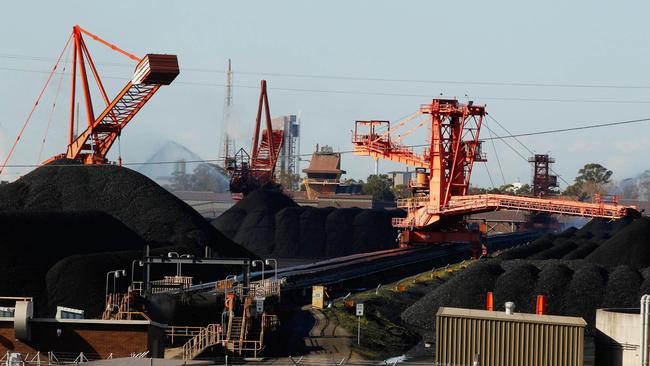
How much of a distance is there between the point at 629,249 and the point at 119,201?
42.9 metres

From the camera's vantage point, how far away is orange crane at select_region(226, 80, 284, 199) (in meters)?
169

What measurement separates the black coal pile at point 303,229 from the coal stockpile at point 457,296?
179ft

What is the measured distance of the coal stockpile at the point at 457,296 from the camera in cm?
6925

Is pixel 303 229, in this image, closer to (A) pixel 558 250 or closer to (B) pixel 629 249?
(A) pixel 558 250

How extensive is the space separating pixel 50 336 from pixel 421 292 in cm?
4146

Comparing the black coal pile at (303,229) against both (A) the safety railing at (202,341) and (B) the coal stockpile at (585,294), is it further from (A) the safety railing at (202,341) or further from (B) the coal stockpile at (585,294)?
(A) the safety railing at (202,341)

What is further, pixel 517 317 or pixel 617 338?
pixel 517 317

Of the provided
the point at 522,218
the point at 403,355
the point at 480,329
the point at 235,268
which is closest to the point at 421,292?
the point at 235,268

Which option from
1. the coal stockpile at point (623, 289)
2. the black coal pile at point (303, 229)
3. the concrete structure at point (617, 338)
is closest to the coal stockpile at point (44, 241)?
the coal stockpile at point (623, 289)

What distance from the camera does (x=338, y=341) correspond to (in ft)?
193

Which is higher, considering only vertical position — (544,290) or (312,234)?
(312,234)

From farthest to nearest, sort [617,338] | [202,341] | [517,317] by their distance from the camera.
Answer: [202,341] → [517,317] → [617,338]

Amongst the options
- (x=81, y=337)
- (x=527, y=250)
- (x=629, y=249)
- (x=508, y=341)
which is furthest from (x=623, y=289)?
(x=81, y=337)

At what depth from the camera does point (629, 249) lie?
8075 cm
